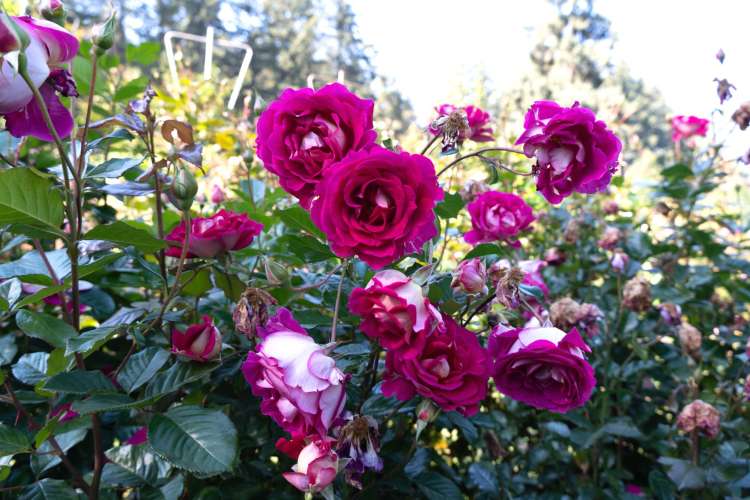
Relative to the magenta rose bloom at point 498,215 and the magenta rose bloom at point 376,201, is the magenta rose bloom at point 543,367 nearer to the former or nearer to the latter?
the magenta rose bloom at point 376,201

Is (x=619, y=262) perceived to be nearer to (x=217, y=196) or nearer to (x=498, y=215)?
(x=498, y=215)

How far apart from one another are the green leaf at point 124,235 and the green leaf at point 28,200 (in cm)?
4

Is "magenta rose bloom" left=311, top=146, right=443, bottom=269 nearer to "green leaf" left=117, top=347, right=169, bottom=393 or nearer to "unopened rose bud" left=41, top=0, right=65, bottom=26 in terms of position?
"green leaf" left=117, top=347, right=169, bottom=393

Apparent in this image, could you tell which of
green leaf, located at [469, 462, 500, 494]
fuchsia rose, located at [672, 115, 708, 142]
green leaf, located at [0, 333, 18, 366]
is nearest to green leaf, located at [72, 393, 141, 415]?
green leaf, located at [0, 333, 18, 366]

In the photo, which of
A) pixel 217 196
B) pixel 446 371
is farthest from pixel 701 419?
pixel 217 196

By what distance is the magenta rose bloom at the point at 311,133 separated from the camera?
568 millimetres

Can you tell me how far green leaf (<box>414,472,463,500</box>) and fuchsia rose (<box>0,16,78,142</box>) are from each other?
66 cm

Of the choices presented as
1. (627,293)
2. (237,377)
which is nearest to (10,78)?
(237,377)

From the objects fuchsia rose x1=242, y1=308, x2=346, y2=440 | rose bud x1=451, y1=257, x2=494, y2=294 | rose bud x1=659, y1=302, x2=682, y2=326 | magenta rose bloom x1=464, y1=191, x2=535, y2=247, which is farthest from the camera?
rose bud x1=659, y1=302, x2=682, y2=326

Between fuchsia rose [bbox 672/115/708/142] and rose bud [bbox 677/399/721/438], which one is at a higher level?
fuchsia rose [bbox 672/115/708/142]

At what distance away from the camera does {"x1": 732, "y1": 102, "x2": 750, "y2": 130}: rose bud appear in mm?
1414

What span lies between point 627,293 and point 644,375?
39 cm

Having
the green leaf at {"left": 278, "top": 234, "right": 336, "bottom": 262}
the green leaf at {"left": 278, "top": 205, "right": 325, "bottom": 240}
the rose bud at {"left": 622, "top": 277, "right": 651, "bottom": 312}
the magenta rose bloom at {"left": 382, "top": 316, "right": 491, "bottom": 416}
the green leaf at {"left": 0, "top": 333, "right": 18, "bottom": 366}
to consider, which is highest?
the green leaf at {"left": 278, "top": 205, "right": 325, "bottom": 240}

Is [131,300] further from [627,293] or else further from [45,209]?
[627,293]
